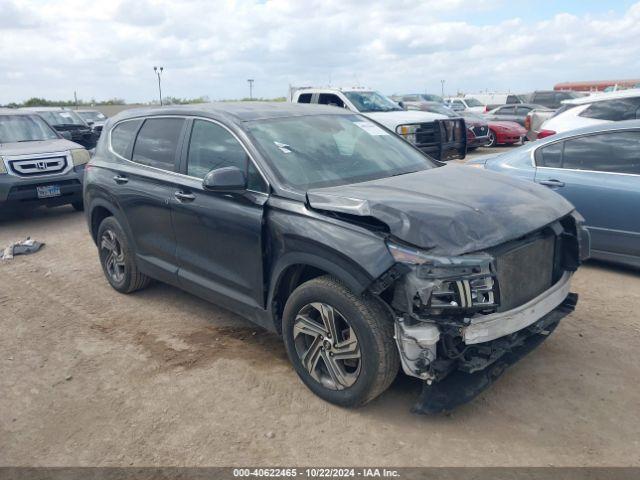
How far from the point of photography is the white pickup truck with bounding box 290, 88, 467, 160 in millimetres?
11383

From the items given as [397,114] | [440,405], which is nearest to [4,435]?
[440,405]

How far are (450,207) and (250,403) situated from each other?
175 centimetres

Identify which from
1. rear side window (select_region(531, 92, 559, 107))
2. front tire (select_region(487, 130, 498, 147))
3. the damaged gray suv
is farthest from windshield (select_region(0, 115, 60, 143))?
rear side window (select_region(531, 92, 559, 107))

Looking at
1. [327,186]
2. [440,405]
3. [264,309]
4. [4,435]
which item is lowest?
[4,435]

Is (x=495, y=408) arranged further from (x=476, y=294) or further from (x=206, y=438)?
(x=206, y=438)

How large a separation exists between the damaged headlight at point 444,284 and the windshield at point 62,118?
50.5 ft

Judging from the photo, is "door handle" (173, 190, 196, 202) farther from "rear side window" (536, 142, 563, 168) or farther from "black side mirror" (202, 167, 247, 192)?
"rear side window" (536, 142, 563, 168)

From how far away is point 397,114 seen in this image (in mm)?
12094

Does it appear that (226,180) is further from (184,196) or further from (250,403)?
(250,403)

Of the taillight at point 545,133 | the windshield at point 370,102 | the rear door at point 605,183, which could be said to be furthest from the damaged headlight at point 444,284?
the windshield at point 370,102

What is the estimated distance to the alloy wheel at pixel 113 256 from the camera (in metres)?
5.57

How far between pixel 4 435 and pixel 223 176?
2.05 metres

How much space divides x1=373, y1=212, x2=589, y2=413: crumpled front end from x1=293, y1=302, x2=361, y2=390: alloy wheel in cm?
35

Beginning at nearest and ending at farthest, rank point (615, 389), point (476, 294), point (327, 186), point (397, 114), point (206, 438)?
point (476, 294)
point (206, 438)
point (615, 389)
point (327, 186)
point (397, 114)
